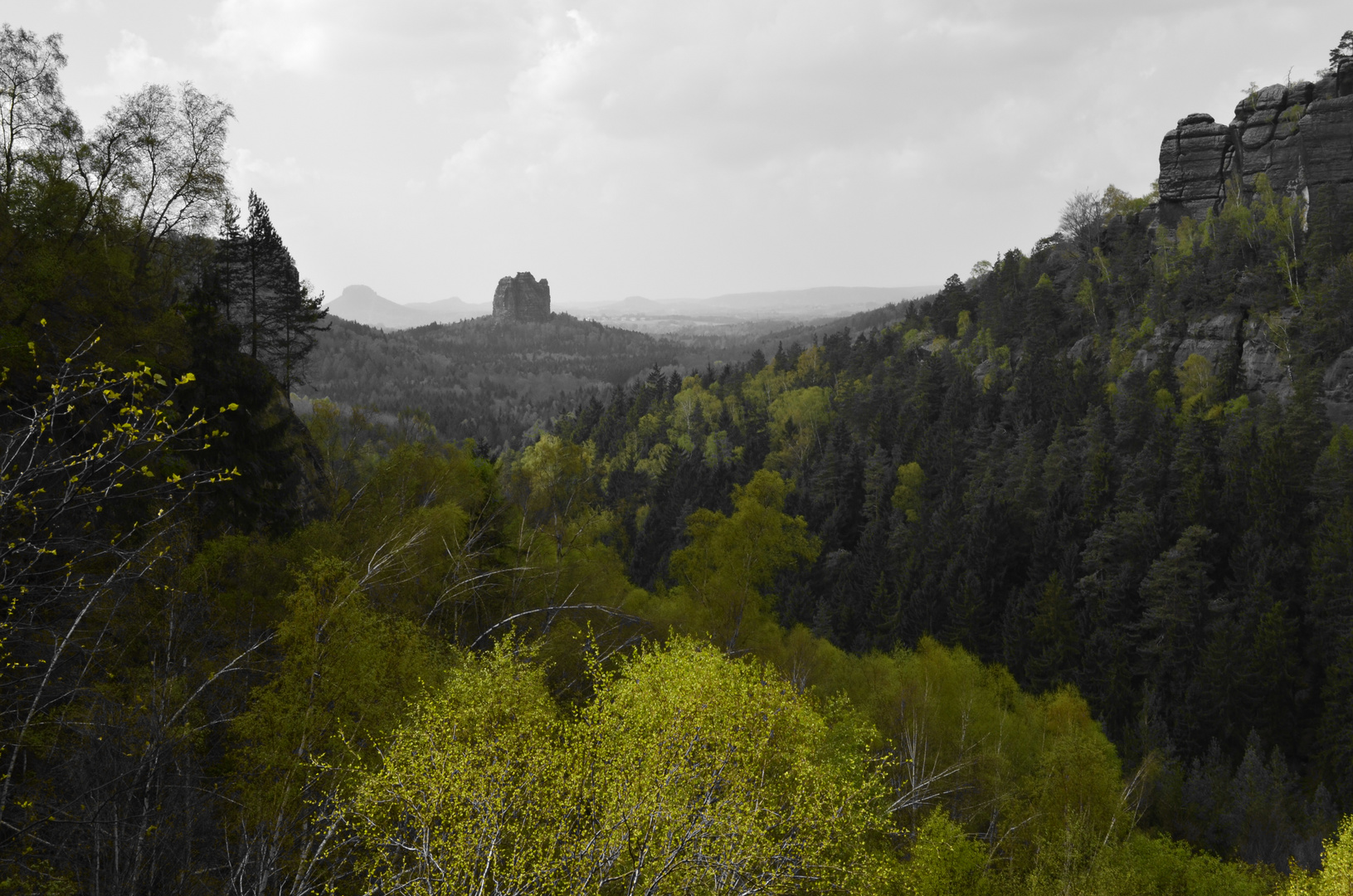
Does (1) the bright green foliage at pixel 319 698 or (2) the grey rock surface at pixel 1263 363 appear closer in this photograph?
(1) the bright green foliage at pixel 319 698

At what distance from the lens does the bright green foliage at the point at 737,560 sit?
37344mm

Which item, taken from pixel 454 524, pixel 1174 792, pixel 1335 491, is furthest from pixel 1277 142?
pixel 454 524

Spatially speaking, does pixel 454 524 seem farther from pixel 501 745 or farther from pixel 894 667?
pixel 894 667

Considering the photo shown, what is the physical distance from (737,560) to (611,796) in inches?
1038

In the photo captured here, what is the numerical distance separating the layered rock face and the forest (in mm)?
4828

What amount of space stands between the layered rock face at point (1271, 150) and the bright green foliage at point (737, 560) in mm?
76857

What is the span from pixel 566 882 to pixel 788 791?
20.5ft

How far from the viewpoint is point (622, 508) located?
8619cm

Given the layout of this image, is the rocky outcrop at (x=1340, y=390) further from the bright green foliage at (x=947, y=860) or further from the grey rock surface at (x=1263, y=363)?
the bright green foliage at (x=947, y=860)

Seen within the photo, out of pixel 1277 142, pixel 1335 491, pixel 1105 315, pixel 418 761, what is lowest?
pixel 1335 491

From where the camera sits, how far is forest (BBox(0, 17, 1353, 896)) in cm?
1243

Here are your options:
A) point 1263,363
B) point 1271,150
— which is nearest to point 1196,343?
point 1263,363

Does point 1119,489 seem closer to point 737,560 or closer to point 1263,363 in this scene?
point 1263,363

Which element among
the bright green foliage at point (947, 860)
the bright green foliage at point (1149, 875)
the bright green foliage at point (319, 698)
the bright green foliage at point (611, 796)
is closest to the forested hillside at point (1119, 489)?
the bright green foliage at point (1149, 875)
